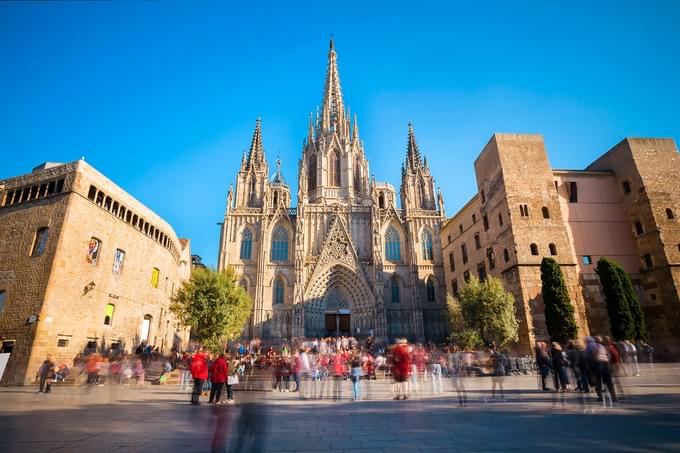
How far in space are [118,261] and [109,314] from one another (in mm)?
3299

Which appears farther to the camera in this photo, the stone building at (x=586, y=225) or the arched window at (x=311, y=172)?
the arched window at (x=311, y=172)

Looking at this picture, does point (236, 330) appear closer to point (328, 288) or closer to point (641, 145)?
point (328, 288)

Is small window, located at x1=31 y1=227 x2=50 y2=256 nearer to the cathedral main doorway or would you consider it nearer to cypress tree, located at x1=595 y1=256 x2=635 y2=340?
the cathedral main doorway

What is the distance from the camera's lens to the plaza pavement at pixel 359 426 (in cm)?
479

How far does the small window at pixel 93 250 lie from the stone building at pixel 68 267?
5 centimetres

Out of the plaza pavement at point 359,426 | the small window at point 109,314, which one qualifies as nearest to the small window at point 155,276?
the small window at point 109,314

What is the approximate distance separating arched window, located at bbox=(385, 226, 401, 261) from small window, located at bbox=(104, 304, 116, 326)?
25.1 metres

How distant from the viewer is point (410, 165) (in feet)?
144

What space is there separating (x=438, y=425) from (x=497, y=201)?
21.5m

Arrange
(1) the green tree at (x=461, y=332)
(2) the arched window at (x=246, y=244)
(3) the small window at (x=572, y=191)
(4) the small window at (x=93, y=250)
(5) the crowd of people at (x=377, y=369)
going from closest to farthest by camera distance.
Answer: (5) the crowd of people at (x=377, y=369), (4) the small window at (x=93, y=250), (1) the green tree at (x=461, y=332), (3) the small window at (x=572, y=191), (2) the arched window at (x=246, y=244)

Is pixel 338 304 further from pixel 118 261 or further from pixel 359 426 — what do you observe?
pixel 359 426

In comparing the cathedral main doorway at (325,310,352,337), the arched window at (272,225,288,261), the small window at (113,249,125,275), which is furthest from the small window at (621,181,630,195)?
the small window at (113,249,125,275)

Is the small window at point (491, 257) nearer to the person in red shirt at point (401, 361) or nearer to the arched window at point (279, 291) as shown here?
the person in red shirt at point (401, 361)

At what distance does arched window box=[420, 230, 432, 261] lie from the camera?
37375mm
